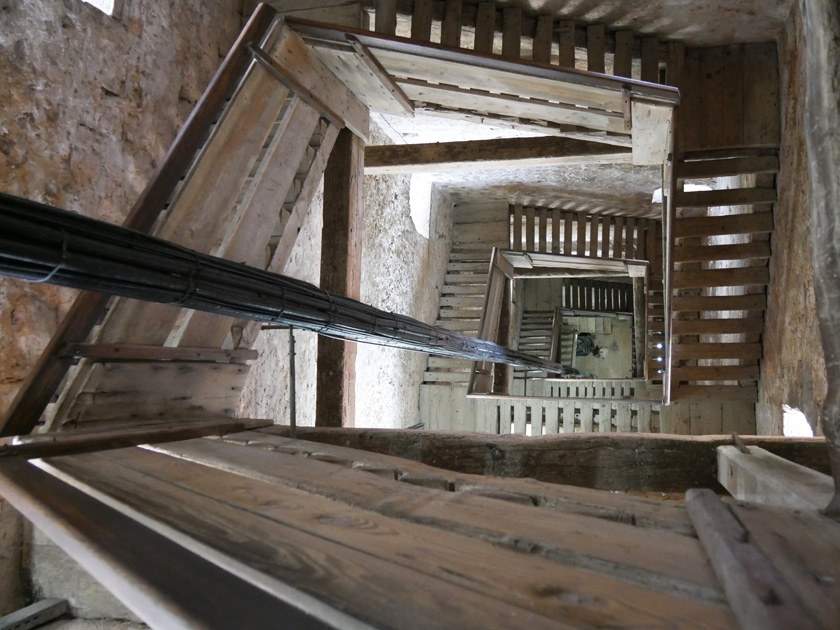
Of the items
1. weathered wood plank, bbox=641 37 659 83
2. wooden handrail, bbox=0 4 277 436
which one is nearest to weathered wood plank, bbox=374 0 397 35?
wooden handrail, bbox=0 4 277 436

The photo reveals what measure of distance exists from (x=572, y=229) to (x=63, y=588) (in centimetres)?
844

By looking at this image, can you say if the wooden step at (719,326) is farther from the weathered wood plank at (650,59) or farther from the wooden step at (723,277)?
the weathered wood plank at (650,59)

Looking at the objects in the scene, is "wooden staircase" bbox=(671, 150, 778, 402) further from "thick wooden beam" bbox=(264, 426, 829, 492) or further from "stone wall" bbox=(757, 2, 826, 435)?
"thick wooden beam" bbox=(264, 426, 829, 492)

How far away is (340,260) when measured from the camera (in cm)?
414

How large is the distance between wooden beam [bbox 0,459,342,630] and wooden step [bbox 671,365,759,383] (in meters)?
5.94

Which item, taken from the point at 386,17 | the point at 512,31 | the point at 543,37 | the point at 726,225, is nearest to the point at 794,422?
the point at 726,225

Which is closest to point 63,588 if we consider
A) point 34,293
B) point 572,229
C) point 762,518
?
point 34,293

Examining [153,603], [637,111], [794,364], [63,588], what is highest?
[637,111]

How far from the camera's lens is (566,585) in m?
0.92

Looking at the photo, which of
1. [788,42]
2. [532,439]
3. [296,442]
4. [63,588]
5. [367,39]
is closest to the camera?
[296,442]

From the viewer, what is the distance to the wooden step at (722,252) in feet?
17.0

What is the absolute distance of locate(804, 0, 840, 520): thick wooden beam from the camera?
124 cm

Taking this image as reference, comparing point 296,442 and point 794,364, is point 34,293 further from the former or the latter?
point 794,364

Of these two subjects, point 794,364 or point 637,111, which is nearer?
point 637,111
